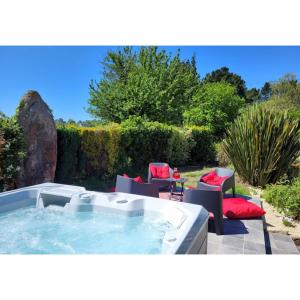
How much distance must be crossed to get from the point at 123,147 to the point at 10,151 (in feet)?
14.5

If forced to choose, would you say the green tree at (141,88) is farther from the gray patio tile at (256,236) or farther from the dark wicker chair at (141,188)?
the gray patio tile at (256,236)

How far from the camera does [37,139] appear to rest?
6.45 metres

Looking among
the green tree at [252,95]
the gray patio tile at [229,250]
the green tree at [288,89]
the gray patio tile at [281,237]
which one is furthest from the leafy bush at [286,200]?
the green tree at [252,95]

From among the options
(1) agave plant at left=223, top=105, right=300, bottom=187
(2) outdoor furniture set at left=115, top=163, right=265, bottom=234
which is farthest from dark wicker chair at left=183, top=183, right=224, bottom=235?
(1) agave plant at left=223, top=105, right=300, bottom=187

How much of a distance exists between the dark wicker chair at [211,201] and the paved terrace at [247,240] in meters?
0.12

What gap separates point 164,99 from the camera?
1614 centimetres

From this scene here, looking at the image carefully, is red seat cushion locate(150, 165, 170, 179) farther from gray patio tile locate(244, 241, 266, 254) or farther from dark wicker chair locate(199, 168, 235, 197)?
gray patio tile locate(244, 241, 266, 254)

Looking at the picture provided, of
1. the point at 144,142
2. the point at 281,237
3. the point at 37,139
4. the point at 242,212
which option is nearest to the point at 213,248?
the point at 242,212

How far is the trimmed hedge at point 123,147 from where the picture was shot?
25.0 ft

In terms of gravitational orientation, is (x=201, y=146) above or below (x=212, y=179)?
above

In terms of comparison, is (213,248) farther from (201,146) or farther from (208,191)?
(201,146)
